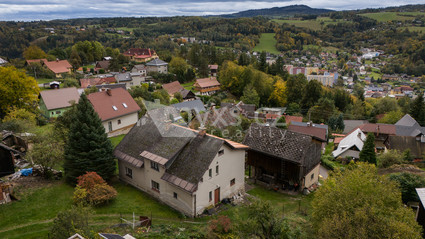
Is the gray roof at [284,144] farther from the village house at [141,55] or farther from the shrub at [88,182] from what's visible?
the village house at [141,55]

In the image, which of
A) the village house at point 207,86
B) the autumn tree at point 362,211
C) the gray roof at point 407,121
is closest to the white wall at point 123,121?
the autumn tree at point 362,211

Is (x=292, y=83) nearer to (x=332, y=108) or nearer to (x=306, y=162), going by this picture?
(x=332, y=108)

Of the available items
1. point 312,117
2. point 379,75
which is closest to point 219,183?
point 312,117

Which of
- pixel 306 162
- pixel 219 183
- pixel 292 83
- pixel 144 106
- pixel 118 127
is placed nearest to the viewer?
pixel 219 183

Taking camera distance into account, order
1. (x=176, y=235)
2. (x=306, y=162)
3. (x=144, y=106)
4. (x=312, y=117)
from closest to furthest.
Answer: (x=176, y=235)
(x=306, y=162)
(x=144, y=106)
(x=312, y=117)

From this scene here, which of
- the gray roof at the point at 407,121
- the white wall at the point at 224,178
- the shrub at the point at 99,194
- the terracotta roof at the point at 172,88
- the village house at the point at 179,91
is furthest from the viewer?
the terracotta roof at the point at 172,88

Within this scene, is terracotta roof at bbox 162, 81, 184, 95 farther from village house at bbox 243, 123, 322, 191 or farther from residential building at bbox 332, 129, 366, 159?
village house at bbox 243, 123, 322, 191

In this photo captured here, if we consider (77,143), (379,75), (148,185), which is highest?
(77,143)

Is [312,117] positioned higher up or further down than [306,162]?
further down
